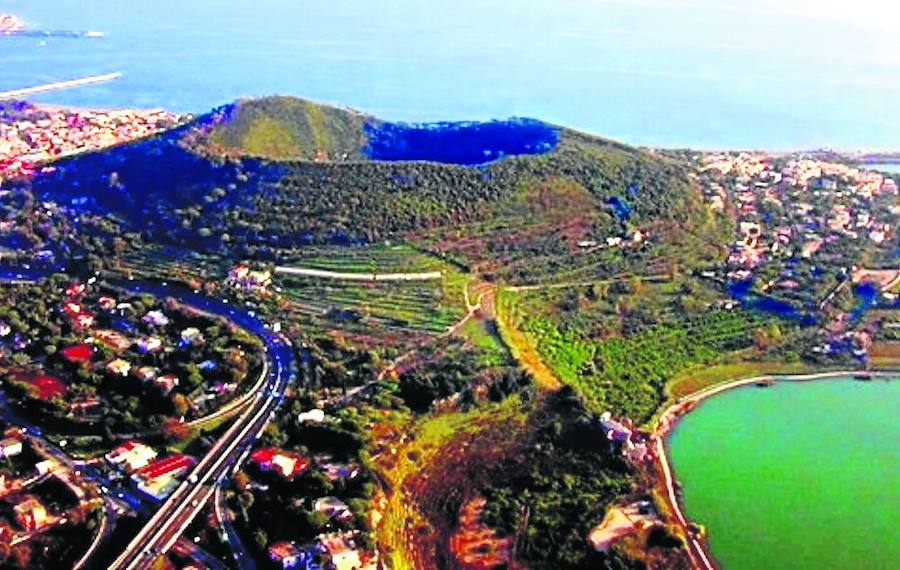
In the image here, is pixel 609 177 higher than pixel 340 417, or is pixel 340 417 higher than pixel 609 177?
pixel 609 177

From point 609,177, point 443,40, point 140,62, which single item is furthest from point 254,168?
point 443,40

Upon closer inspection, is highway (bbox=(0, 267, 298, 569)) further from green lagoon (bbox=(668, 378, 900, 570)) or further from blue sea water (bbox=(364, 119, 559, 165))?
blue sea water (bbox=(364, 119, 559, 165))

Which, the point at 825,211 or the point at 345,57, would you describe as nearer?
the point at 825,211

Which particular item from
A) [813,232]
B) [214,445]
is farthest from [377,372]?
[813,232]

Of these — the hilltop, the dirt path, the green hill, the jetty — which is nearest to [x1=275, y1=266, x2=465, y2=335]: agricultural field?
the dirt path

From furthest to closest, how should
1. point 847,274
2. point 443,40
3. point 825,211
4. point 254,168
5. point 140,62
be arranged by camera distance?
point 443,40 → point 140,62 → point 825,211 → point 254,168 → point 847,274

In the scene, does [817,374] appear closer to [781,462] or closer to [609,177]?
[781,462]

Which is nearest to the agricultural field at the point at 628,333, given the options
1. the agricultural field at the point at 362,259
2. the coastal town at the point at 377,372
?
the coastal town at the point at 377,372

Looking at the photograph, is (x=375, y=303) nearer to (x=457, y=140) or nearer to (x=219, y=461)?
(x=219, y=461)
